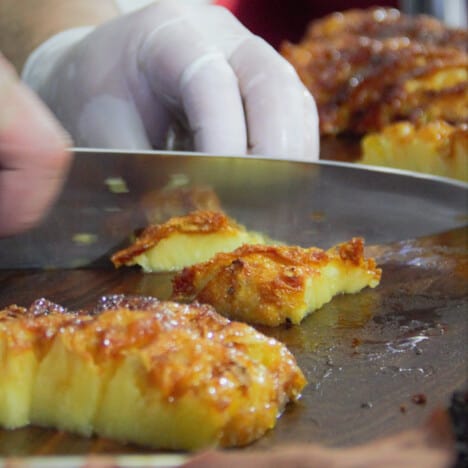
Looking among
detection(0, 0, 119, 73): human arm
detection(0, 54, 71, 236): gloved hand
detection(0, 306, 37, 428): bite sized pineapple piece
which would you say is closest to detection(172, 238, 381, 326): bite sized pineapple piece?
detection(0, 54, 71, 236): gloved hand

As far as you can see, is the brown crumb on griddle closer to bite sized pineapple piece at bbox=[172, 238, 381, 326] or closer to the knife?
bite sized pineapple piece at bbox=[172, 238, 381, 326]

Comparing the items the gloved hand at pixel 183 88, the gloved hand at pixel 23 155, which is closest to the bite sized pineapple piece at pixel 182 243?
the gloved hand at pixel 183 88

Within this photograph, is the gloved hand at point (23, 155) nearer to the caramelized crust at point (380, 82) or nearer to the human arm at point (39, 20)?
the human arm at point (39, 20)

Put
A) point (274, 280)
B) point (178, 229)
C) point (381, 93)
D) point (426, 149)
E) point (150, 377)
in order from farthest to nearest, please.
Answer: point (381, 93) → point (426, 149) → point (178, 229) → point (274, 280) → point (150, 377)

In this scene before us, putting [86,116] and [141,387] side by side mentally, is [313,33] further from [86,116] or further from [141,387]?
[141,387]

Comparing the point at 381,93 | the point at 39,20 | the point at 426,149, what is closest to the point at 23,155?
the point at 426,149

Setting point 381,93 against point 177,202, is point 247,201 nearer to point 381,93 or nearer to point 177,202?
point 177,202
